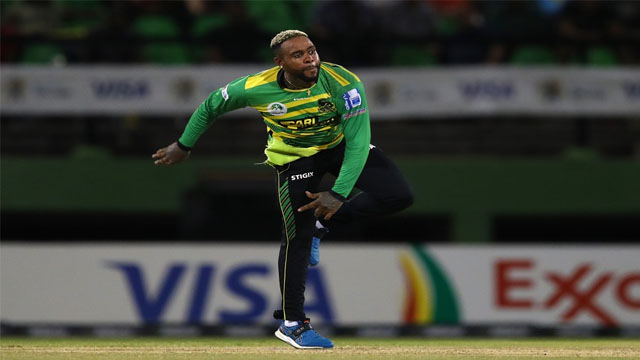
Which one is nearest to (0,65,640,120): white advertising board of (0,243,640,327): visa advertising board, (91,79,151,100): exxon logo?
(91,79,151,100): exxon logo

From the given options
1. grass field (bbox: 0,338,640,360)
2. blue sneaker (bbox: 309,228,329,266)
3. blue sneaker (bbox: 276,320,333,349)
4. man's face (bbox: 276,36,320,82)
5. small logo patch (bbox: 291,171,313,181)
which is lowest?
grass field (bbox: 0,338,640,360)

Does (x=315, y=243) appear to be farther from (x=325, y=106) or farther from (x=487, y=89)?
(x=487, y=89)

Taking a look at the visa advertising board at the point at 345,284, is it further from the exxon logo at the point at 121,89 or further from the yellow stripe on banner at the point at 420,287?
the exxon logo at the point at 121,89

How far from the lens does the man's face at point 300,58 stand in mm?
8586

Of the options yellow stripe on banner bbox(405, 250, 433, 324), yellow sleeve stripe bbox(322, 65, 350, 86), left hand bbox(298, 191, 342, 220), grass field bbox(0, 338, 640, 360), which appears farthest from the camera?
yellow stripe on banner bbox(405, 250, 433, 324)

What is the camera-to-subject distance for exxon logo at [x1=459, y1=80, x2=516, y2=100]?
1502 cm

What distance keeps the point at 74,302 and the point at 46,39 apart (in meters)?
3.31

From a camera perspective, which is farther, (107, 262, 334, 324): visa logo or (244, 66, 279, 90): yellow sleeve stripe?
(107, 262, 334, 324): visa logo

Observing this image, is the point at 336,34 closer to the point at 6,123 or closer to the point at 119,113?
the point at 119,113

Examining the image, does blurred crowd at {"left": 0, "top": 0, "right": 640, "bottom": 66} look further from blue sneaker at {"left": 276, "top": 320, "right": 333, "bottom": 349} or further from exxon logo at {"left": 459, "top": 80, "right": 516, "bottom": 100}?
blue sneaker at {"left": 276, "top": 320, "right": 333, "bottom": 349}

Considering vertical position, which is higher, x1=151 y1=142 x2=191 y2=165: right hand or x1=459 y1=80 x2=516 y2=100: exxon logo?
x1=459 y1=80 x2=516 y2=100: exxon logo

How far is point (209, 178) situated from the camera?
15.3m

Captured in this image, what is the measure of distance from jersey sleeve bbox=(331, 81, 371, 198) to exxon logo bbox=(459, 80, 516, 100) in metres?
6.53

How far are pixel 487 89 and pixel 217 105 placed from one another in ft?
22.3
